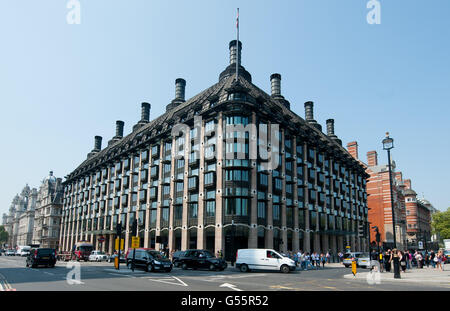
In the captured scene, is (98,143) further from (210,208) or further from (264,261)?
(264,261)

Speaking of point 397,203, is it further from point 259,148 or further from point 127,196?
point 127,196

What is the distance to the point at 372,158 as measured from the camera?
84125 mm

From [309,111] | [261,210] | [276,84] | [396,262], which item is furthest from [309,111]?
[396,262]

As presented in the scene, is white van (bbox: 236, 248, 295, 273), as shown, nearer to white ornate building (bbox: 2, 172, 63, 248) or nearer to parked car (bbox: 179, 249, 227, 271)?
parked car (bbox: 179, 249, 227, 271)

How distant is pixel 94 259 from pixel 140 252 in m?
Answer: 25.7

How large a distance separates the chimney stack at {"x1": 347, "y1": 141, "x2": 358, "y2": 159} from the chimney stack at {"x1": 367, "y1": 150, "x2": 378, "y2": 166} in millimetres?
6648

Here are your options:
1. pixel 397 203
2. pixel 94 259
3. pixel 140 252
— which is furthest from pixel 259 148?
pixel 397 203

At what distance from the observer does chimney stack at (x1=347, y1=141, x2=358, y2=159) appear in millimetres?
80175

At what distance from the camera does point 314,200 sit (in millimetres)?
54438

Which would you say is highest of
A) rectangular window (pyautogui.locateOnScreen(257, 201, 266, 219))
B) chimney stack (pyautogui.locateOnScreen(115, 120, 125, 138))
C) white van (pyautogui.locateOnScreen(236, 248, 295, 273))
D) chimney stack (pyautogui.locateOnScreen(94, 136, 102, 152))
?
chimney stack (pyautogui.locateOnScreen(115, 120, 125, 138))

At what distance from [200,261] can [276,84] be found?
1842 inches

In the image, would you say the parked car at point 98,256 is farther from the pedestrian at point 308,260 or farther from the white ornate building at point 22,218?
the white ornate building at point 22,218

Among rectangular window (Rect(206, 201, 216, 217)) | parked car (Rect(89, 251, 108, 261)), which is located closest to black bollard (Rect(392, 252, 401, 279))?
rectangular window (Rect(206, 201, 216, 217))
